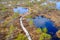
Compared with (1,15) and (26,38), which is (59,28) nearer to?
(26,38)

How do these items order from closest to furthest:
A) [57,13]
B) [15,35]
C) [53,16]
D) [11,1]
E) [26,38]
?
1. [26,38]
2. [15,35]
3. [53,16]
4. [57,13]
5. [11,1]

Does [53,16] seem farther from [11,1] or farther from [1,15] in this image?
[11,1]

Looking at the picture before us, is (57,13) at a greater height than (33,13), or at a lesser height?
lesser

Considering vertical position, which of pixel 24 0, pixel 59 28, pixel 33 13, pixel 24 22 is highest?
pixel 24 0

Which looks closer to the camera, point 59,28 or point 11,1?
point 59,28

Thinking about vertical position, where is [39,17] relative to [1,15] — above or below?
below

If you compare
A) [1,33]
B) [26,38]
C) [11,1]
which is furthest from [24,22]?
[11,1]

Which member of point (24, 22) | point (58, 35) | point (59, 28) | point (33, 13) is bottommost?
point (58, 35)

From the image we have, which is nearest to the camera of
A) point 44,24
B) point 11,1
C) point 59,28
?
point 59,28

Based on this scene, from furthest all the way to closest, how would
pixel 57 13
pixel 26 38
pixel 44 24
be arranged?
1. pixel 57 13
2. pixel 44 24
3. pixel 26 38

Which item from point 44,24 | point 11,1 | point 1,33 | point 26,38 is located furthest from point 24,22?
point 11,1
